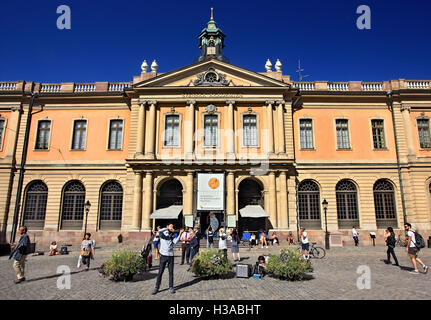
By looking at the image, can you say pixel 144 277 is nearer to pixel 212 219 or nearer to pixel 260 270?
pixel 260 270

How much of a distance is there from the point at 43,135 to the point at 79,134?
330 centimetres

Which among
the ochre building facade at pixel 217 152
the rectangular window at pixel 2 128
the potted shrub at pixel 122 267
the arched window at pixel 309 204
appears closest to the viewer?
the potted shrub at pixel 122 267

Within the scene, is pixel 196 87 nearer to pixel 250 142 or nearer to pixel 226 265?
pixel 250 142

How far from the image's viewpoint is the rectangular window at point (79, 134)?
24.8 metres

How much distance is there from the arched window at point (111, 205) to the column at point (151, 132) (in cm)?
428

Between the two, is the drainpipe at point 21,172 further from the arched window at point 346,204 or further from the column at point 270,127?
the arched window at point 346,204

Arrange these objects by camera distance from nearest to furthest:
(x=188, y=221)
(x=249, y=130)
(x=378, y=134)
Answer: (x=188, y=221)
(x=249, y=130)
(x=378, y=134)

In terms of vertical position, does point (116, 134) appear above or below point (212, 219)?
above

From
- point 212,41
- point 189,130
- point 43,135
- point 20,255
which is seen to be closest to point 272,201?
point 189,130

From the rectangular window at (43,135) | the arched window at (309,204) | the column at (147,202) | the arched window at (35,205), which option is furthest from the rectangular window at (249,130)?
the arched window at (35,205)

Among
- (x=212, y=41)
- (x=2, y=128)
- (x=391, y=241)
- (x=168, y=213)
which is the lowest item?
(x=391, y=241)

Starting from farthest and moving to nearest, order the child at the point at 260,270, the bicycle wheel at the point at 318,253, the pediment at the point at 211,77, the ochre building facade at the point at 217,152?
the pediment at the point at 211,77 → the ochre building facade at the point at 217,152 → the bicycle wheel at the point at 318,253 → the child at the point at 260,270

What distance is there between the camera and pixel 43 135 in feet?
81.9

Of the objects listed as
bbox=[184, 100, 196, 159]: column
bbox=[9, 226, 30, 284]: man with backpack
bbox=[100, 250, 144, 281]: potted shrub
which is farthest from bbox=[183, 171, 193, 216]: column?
bbox=[9, 226, 30, 284]: man with backpack
